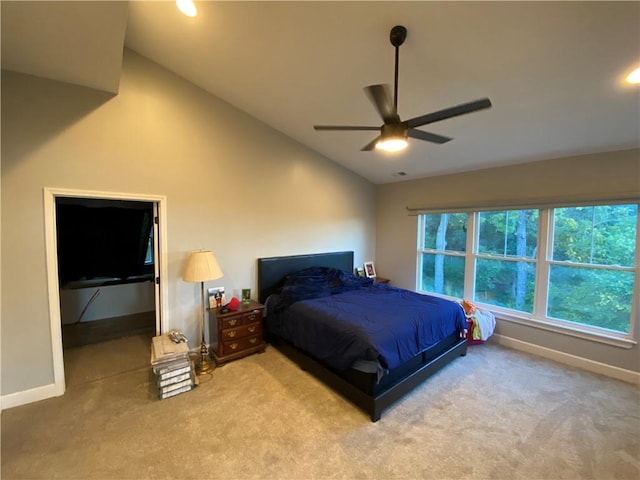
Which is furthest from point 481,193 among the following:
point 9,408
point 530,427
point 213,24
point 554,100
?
point 9,408

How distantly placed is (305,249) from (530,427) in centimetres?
323

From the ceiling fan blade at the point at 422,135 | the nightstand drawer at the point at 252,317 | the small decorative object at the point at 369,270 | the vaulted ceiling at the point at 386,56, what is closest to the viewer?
the vaulted ceiling at the point at 386,56

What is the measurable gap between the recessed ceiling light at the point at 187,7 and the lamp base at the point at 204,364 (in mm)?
3256

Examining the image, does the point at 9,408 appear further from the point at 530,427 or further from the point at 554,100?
the point at 554,100

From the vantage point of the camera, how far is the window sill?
2998 millimetres

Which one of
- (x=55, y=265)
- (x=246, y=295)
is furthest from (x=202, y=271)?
(x=55, y=265)

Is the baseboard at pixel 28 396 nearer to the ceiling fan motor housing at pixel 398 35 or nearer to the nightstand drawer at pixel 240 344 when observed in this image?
the nightstand drawer at pixel 240 344

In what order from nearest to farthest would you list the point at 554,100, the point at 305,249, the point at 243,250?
the point at 554,100
the point at 243,250
the point at 305,249

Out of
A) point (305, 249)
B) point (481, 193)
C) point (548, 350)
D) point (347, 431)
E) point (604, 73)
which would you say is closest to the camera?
point (604, 73)

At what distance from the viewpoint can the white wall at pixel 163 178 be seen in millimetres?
2432

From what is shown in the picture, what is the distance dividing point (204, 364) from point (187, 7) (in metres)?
3.39

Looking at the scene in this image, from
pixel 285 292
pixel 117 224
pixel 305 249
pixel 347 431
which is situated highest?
pixel 117 224

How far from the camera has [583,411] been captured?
2.47 metres

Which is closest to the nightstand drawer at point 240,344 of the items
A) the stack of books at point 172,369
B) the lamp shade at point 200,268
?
the stack of books at point 172,369
